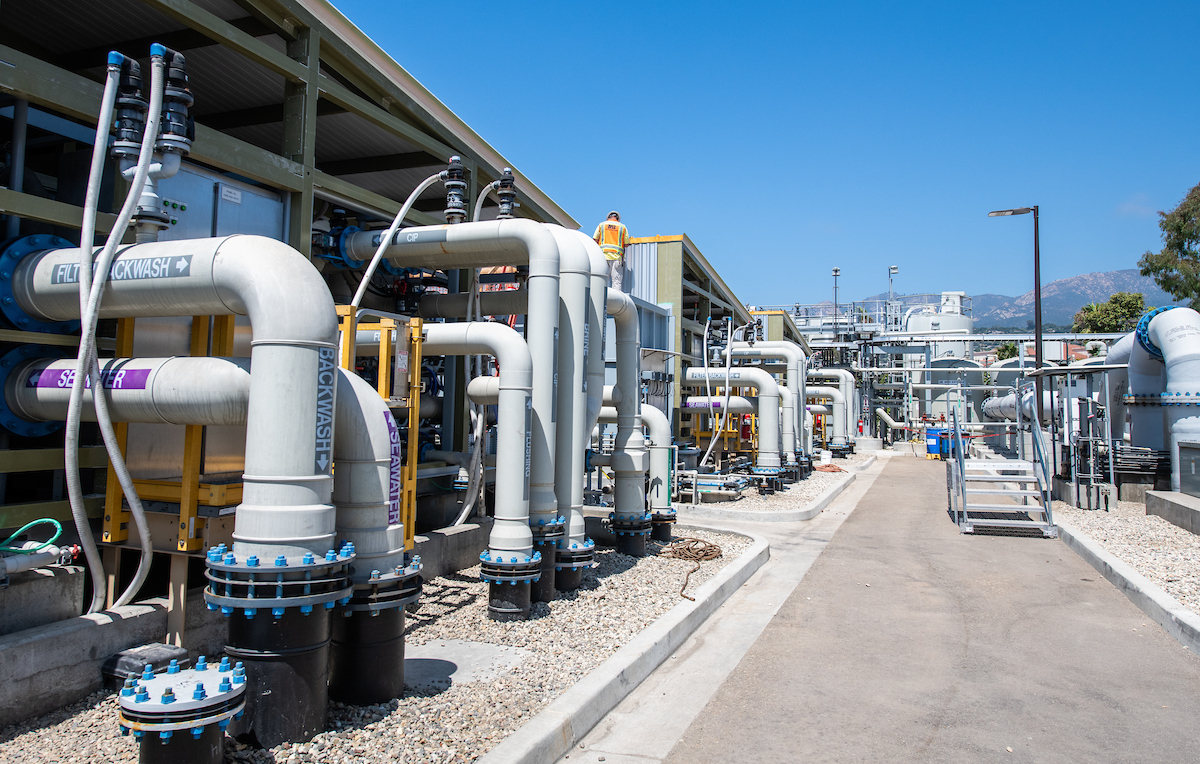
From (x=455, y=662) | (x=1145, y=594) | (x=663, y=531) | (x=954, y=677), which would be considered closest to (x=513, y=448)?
(x=455, y=662)

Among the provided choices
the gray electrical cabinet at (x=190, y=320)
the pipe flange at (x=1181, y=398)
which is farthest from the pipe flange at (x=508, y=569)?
the pipe flange at (x=1181, y=398)

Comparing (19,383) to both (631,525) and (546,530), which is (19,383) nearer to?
(546,530)

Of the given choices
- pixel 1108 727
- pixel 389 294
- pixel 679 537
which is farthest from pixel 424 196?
pixel 1108 727

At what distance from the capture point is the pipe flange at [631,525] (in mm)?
9289

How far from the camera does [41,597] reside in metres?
4.39

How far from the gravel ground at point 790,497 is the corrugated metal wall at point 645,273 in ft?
18.5

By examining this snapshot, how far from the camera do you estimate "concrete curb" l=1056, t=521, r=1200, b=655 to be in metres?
6.61

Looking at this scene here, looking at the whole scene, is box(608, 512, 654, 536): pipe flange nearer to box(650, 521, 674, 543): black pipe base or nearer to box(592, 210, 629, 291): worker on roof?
box(650, 521, 674, 543): black pipe base

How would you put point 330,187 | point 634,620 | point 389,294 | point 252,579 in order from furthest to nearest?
→ point 389,294 < point 330,187 < point 634,620 < point 252,579

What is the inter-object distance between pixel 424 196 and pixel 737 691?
8.71 m

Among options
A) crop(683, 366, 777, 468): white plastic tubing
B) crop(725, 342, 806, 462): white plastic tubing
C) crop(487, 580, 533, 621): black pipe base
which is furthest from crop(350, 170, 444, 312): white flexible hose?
crop(725, 342, 806, 462): white plastic tubing

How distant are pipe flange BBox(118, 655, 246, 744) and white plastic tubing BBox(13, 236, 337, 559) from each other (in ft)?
2.06

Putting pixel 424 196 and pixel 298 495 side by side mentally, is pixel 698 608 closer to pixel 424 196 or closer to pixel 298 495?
pixel 298 495

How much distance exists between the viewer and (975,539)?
12.4m
